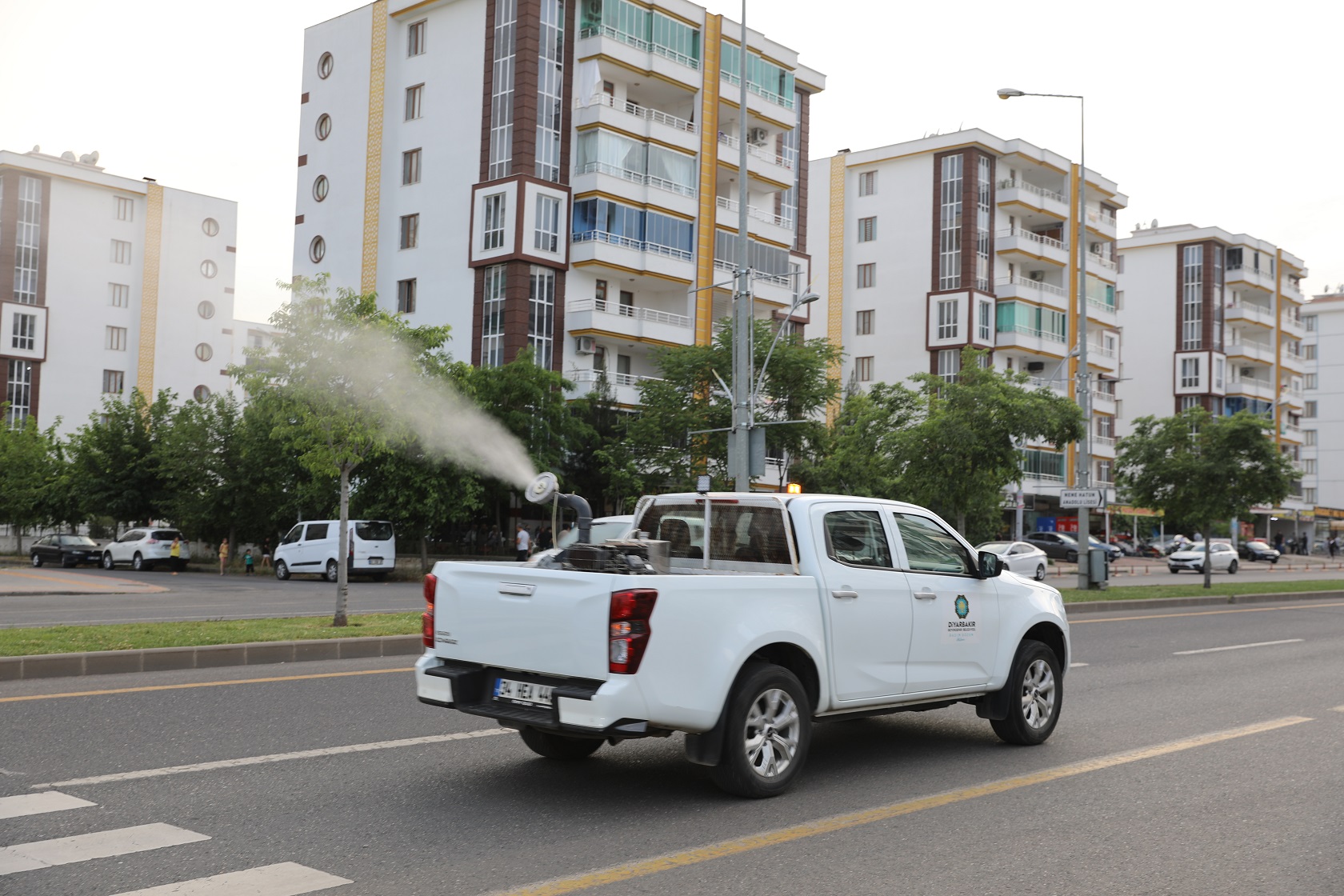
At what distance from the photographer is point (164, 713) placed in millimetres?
8609

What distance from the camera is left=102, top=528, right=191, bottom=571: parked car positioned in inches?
1634

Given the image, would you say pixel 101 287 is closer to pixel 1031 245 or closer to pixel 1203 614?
pixel 1031 245

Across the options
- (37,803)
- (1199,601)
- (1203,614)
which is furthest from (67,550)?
(37,803)

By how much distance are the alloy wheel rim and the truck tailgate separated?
0.92m

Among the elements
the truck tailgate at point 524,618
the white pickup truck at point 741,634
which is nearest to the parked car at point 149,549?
the white pickup truck at point 741,634

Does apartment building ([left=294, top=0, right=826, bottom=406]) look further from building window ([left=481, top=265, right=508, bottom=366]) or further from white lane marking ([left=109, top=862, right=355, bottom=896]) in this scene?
white lane marking ([left=109, top=862, right=355, bottom=896])

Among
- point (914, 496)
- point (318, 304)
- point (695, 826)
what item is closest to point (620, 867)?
point (695, 826)

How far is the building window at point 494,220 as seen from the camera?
45312 mm

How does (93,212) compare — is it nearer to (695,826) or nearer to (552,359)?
(552,359)

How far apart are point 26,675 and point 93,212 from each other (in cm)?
6987

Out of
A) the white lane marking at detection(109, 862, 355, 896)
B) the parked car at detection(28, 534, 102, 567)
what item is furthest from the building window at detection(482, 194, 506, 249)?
the white lane marking at detection(109, 862, 355, 896)

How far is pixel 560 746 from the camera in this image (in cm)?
724

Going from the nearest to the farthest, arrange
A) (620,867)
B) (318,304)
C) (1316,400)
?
(620,867) → (318,304) → (1316,400)

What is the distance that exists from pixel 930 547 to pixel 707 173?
44.2 meters
